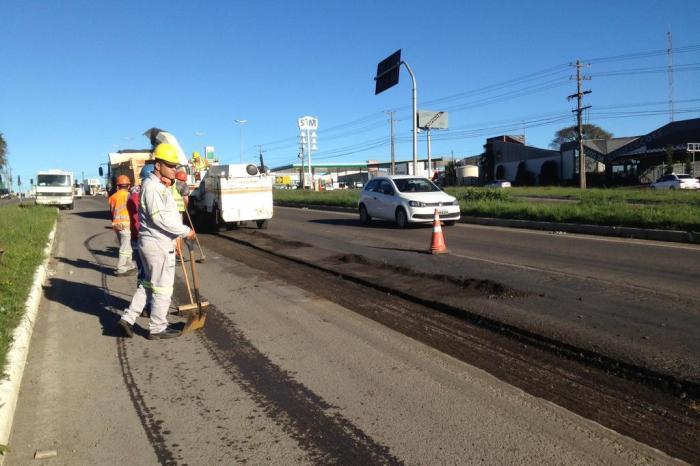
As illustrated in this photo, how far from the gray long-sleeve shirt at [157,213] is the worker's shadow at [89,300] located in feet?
4.13

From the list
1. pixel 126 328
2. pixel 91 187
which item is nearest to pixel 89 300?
pixel 126 328

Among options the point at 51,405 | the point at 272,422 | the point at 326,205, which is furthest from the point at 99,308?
the point at 326,205

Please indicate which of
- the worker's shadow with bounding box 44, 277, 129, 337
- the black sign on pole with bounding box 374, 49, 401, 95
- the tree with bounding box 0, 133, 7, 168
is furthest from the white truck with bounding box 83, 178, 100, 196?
the worker's shadow with bounding box 44, 277, 129, 337

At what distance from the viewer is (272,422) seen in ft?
12.6

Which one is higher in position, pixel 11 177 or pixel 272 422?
pixel 11 177

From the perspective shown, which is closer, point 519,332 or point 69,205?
point 519,332

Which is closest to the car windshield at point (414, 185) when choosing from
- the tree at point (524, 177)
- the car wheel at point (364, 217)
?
the car wheel at point (364, 217)

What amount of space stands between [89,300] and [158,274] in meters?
2.85

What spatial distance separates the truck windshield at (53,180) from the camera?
3597 centimetres

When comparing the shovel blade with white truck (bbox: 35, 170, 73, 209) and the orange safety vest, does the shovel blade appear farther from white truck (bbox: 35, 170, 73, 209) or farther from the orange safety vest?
white truck (bbox: 35, 170, 73, 209)

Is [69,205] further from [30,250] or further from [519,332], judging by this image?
[519,332]

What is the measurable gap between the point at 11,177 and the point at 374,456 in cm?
13590

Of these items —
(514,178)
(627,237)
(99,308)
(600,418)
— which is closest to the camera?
(600,418)

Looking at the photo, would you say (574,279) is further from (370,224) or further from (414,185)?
(370,224)
